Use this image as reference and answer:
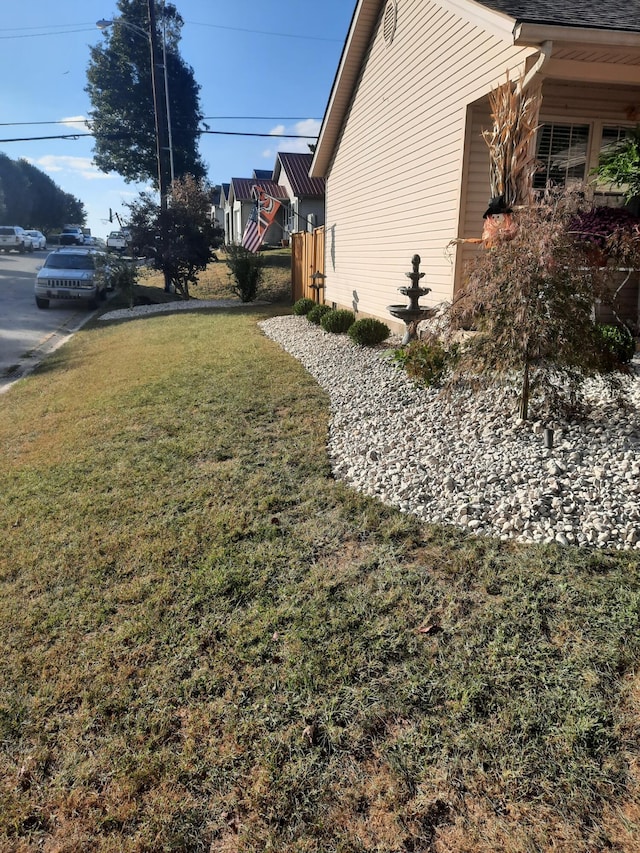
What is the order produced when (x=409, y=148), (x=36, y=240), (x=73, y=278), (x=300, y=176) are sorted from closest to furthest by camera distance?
(x=409, y=148) → (x=73, y=278) → (x=300, y=176) → (x=36, y=240)

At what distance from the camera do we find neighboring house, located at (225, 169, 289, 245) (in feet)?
116

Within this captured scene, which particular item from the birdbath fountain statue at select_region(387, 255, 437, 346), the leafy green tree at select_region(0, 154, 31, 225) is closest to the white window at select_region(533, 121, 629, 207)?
the birdbath fountain statue at select_region(387, 255, 437, 346)

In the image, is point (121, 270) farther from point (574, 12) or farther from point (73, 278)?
point (574, 12)

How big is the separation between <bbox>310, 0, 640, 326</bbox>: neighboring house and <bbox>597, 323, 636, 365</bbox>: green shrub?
7.97 feet

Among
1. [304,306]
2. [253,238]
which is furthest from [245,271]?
[304,306]

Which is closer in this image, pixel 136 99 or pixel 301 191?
pixel 301 191

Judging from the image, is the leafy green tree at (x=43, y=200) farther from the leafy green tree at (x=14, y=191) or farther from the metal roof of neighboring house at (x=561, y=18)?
the metal roof of neighboring house at (x=561, y=18)

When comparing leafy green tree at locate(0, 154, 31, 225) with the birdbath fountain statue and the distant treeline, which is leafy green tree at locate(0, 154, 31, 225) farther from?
the birdbath fountain statue

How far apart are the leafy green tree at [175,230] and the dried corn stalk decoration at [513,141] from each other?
49.0 feet

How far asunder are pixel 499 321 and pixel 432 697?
105 inches

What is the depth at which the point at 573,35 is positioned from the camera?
5.52m

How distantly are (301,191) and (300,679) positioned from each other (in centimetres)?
3072

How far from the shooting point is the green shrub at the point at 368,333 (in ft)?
28.9

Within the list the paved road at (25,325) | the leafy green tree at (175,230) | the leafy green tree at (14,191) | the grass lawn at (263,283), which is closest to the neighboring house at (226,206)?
the grass lawn at (263,283)
